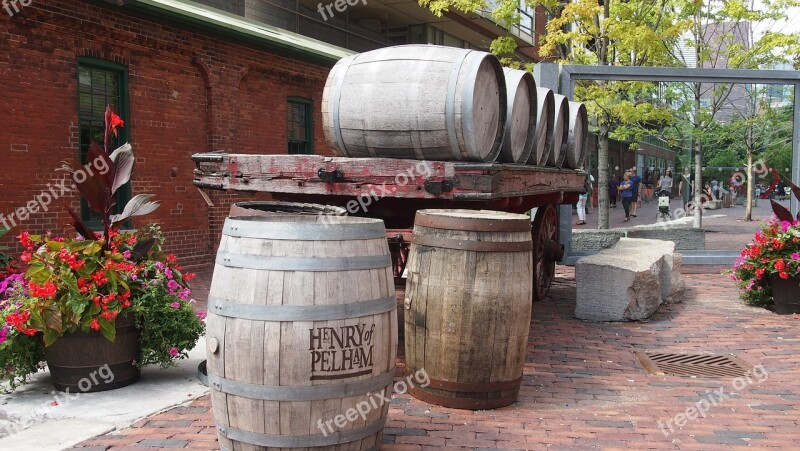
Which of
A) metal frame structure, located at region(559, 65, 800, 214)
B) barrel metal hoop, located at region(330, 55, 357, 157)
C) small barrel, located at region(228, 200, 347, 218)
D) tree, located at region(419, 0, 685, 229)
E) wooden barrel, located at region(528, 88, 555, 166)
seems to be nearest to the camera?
small barrel, located at region(228, 200, 347, 218)

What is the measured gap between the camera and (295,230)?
3.02 meters

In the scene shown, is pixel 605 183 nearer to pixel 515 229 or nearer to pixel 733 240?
pixel 733 240

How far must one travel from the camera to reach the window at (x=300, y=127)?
Result: 1404 centimetres

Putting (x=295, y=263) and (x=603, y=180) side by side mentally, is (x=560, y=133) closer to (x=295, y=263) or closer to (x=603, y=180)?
(x=295, y=263)

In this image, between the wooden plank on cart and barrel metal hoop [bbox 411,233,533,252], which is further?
the wooden plank on cart

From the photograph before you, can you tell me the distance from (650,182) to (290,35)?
2500 cm

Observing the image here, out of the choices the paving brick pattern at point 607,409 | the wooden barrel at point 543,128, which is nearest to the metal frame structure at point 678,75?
the wooden barrel at point 543,128

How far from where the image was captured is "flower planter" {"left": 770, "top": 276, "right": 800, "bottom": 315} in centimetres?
751

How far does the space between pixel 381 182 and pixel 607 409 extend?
6.83ft

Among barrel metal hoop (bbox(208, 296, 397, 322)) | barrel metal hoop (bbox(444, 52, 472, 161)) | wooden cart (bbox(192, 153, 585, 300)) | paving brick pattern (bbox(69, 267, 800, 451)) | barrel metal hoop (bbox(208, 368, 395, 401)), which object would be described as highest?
barrel metal hoop (bbox(444, 52, 472, 161))

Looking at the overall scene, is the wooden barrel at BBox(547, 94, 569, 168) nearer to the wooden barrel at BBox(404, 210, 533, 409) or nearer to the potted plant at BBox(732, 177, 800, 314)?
the potted plant at BBox(732, 177, 800, 314)

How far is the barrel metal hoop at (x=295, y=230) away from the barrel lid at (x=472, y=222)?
1.12 m

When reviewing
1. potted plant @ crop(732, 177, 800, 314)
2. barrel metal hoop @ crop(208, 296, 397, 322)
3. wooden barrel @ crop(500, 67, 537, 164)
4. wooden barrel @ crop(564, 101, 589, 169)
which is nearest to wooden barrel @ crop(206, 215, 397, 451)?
barrel metal hoop @ crop(208, 296, 397, 322)

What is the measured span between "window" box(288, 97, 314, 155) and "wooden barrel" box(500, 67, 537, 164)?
26.6ft
